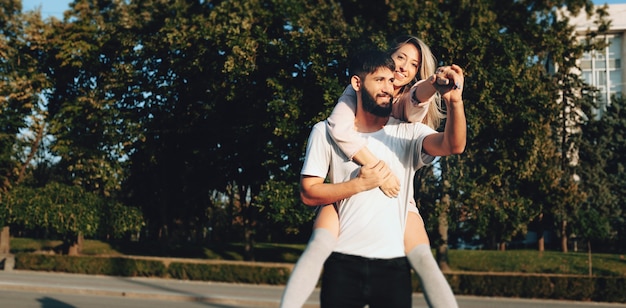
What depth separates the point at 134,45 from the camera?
104ft

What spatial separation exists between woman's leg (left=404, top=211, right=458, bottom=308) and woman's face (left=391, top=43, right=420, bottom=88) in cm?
74

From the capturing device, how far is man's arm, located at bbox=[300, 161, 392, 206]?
3.28 metres

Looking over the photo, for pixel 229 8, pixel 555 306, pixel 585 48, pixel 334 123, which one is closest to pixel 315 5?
pixel 229 8

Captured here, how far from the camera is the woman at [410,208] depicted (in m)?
3.35

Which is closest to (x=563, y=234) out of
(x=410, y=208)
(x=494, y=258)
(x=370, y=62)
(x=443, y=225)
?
(x=494, y=258)

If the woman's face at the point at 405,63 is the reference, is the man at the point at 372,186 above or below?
below

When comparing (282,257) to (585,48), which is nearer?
(585,48)

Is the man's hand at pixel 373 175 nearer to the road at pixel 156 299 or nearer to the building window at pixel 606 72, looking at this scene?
the road at pixel 156 299

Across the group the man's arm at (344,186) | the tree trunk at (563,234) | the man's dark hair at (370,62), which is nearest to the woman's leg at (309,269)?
the man's arm at (344,186)

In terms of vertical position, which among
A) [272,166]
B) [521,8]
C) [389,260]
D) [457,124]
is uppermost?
[521,8]

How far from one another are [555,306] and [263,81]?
13.7 metres

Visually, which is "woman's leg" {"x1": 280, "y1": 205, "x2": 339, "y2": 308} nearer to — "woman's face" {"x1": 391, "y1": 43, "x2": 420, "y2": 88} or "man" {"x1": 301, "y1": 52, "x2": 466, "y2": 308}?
"man" {"x1": 301, "y1": 52, "x2": 466, "y2": 308}

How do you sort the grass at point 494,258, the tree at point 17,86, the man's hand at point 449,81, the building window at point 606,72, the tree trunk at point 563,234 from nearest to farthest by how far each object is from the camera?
the man's hand at point 449,81
the tree at point 17,86
the grass at point 494,258
the tree trunk at point 563,234
the building window at point 606,72

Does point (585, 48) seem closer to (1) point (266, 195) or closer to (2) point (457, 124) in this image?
(1) point (266, 195)
